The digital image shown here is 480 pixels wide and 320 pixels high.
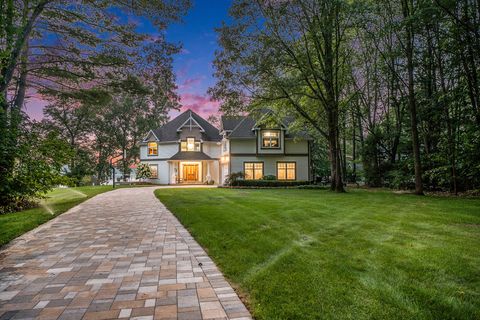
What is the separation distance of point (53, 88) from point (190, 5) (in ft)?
20.6

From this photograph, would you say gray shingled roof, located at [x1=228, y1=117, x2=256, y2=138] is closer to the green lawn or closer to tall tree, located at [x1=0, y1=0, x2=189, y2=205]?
tall tree, located at [x1=0, y1=0, x2=189, y2=205]

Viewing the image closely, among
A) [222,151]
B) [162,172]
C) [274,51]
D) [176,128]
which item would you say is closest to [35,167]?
[274,51]

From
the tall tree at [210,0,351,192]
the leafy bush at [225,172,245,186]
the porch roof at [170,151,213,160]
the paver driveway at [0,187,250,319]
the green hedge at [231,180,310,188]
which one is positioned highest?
the tall tree at [210,0,351,192]

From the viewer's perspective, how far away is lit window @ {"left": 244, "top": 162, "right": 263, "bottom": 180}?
1067 inches

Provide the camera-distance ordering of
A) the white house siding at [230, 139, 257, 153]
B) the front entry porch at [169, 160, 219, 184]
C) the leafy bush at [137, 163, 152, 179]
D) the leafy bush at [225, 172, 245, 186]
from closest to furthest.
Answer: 1. the leafy bush at [225, 172, 245, 186]
2. the white house siding at [230, 139, 257, 153]
3. the leafy bush at [137, 163, 152, 179]
4. the front entry porch at [169, 160, 219, 184]

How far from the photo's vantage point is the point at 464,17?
1225 centimetres

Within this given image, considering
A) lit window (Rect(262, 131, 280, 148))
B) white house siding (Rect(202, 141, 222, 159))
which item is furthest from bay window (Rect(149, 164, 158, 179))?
lit window (Rect(262, 131, 280, 148))

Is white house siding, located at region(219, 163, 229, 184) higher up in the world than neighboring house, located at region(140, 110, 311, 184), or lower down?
lower down

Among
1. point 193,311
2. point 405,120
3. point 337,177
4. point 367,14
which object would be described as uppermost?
point 367,14

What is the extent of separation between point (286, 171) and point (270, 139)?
11.3ft

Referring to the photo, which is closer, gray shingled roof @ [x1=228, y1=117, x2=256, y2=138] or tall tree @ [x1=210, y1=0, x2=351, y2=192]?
tall tree @ [x1=210, y1=0, x2=351, y2=192]

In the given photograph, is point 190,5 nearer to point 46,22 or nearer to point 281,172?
point 46,22

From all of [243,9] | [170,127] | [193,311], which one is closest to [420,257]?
[193,311]

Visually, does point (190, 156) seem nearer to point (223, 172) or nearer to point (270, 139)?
point (223, 172)
